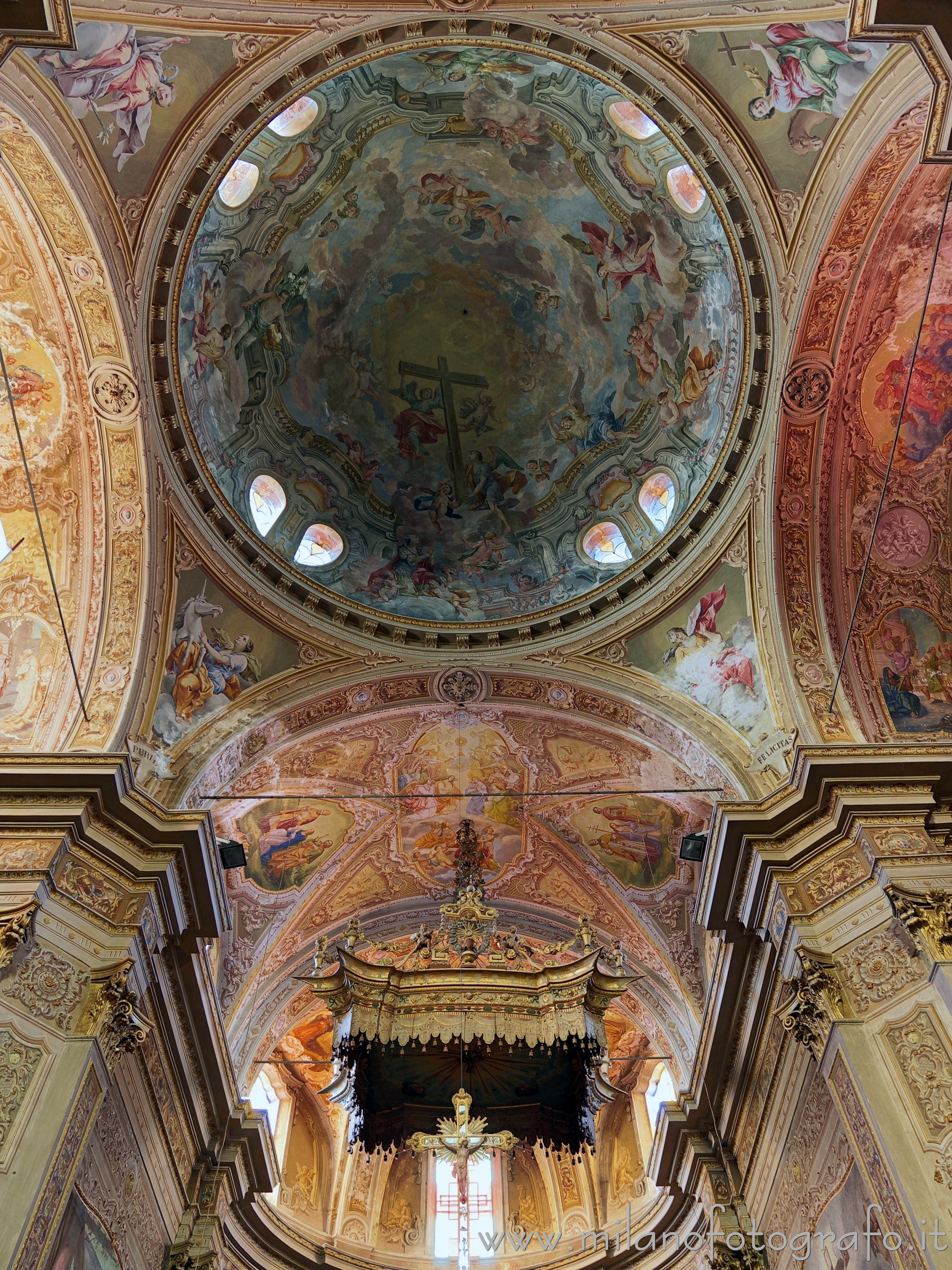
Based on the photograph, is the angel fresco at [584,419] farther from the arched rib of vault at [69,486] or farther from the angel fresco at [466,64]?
the arched rib of vault at [69,486]

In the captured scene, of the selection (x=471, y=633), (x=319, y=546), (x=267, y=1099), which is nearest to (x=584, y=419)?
(x=471, y=633)

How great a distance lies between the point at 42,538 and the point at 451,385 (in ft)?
27.2

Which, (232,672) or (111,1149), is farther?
(232,672)

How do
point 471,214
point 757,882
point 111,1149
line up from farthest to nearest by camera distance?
1. point 471,214
2. point 757,882
3. point 111,1149

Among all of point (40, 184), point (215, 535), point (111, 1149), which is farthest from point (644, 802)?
point (40, 184)

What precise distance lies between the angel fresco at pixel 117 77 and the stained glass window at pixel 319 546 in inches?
241

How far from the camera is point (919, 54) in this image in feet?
23.1

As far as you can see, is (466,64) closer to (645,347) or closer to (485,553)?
(645,347)

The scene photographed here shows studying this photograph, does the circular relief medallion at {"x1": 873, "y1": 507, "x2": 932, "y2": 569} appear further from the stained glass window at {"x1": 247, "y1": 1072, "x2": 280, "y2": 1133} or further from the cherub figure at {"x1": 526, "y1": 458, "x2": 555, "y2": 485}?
the stained glass window at {"x1": 247, "y1": 1072, "x2": 280, "y2": 1133}

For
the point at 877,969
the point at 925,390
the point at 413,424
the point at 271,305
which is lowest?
the point at 877,969

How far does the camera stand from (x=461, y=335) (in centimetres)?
1825

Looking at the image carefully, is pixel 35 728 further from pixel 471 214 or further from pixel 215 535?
pixel 471 214

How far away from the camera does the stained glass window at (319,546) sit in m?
16.3

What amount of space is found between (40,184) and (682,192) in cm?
822
